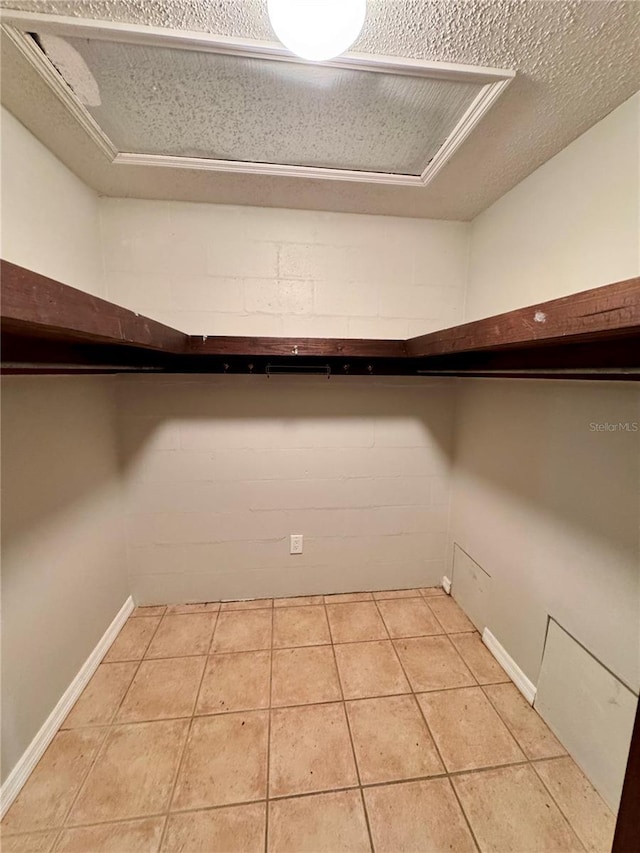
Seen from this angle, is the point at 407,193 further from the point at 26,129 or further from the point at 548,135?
the point at 26,129

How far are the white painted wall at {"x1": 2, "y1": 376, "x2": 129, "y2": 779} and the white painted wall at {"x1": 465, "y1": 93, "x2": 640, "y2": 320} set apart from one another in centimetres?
207

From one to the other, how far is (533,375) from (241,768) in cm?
185

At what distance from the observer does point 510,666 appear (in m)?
1.51

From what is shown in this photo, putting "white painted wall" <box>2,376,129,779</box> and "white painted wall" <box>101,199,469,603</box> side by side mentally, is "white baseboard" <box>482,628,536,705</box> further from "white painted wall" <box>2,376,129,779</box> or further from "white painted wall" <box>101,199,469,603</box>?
"white painted wall" <box>2,376,129,779</box>

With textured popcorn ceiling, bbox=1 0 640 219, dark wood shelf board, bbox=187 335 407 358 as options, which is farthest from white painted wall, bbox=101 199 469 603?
textured popcorn ceiling, bbox=1 0 640 219

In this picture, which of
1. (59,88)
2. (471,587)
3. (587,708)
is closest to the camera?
(59,88)

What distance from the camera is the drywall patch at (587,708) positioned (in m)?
1.04

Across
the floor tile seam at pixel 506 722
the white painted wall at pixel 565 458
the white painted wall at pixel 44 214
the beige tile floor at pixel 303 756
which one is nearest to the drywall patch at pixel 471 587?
the white painted wall at pixel 565 458

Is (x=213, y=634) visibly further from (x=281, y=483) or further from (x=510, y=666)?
(x=510, y=666)

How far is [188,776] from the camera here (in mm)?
1128

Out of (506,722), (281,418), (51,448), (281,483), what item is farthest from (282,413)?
(506,722)

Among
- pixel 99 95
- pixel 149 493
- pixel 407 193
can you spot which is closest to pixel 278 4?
pixel 99 95

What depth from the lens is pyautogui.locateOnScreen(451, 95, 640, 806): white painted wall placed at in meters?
1.03

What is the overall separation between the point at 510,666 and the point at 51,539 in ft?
6.87
